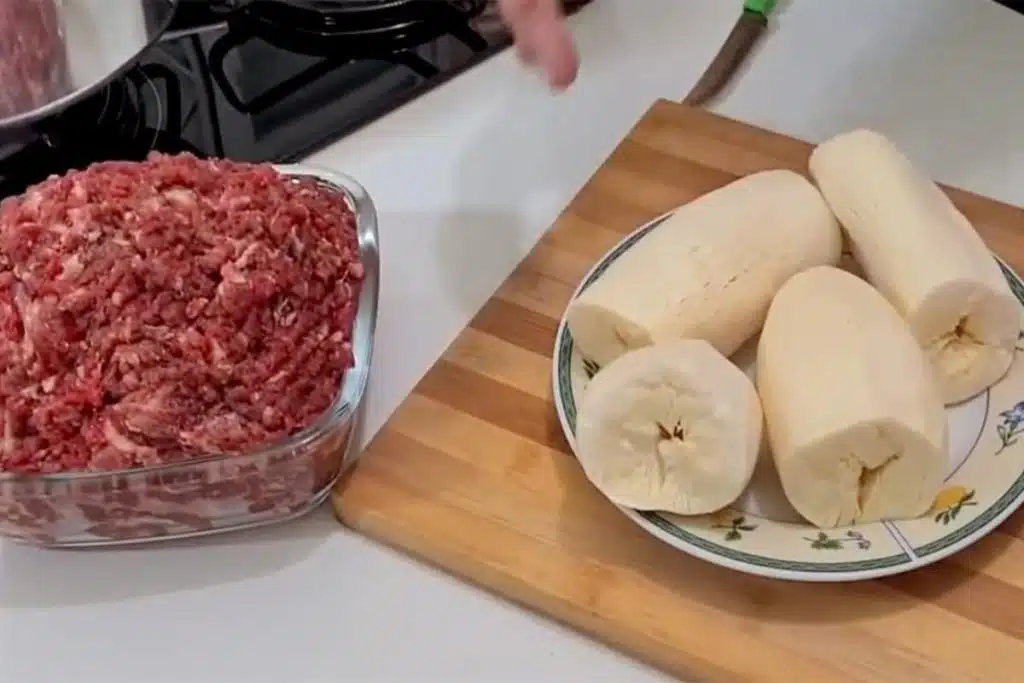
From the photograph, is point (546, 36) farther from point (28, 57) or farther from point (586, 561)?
point (28, 57)

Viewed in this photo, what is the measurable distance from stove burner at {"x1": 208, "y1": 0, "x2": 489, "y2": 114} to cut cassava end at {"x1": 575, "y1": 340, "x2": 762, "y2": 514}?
488 mm

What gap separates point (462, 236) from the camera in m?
0.95

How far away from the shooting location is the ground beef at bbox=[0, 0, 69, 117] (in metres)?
0.94

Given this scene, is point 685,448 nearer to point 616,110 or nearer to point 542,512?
point 542,512

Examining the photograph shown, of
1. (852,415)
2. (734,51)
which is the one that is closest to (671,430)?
(852,415)

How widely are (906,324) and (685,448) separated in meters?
0.17

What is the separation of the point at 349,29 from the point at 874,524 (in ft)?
2.18

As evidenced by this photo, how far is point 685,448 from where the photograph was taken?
0.68 m

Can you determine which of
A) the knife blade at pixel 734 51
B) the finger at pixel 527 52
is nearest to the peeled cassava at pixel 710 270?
the finger at pixel 527 52

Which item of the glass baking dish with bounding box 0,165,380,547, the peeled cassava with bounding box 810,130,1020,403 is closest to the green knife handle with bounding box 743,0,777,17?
the peeled cassava with bounding box 810,130,1020,403

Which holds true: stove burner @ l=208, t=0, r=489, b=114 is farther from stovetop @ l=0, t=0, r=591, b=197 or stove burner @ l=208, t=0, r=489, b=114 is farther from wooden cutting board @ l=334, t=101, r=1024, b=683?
wooden cutting board @ l=334, t=101, r=1024, b=683

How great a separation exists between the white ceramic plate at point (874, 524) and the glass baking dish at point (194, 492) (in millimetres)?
137

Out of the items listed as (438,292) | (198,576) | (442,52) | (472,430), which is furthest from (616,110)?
(198,576)

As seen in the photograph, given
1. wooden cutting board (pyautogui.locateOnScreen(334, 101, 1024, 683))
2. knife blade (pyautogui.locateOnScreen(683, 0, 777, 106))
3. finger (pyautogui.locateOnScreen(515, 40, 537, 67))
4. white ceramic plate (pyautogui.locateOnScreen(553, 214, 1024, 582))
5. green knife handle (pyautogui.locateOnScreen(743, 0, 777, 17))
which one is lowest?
wooden cutting board (pyautogui.locateOnScreen(334, 101, 1024, 683))
